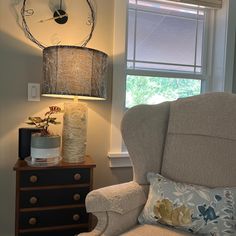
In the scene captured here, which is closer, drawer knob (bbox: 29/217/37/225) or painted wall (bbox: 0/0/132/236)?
drawer knob (bbox: 29/217/37/225)

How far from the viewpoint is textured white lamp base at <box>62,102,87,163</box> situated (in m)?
1.51

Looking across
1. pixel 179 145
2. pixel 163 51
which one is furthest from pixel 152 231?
pixel 163 51

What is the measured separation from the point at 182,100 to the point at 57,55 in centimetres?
74

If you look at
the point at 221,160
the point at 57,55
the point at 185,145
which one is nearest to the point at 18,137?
the point at 57,55

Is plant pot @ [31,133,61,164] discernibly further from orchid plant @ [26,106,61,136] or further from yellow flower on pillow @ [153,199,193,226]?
yellow flower on pillow @ [153,199,193,226]

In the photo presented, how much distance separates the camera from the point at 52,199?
1430 millimetres

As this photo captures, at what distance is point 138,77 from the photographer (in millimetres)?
1980

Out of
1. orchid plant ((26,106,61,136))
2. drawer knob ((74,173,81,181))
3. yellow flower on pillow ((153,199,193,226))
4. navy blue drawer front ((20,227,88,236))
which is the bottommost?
navy blue drawer front ((20,227,88,236))

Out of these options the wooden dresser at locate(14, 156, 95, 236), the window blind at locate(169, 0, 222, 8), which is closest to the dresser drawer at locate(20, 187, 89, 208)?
the wooden dresser at locate(14, 156, 95, 236)

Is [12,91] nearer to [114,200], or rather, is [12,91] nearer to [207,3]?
[114,200]

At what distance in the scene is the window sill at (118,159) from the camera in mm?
1843

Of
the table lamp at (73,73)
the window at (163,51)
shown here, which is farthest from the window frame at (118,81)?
the table lamp at (73,73)

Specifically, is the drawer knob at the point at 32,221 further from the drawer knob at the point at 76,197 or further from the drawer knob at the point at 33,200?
the drawer knob at the point at 76,197

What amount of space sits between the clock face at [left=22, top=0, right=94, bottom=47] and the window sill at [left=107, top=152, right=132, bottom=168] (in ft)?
2.56
